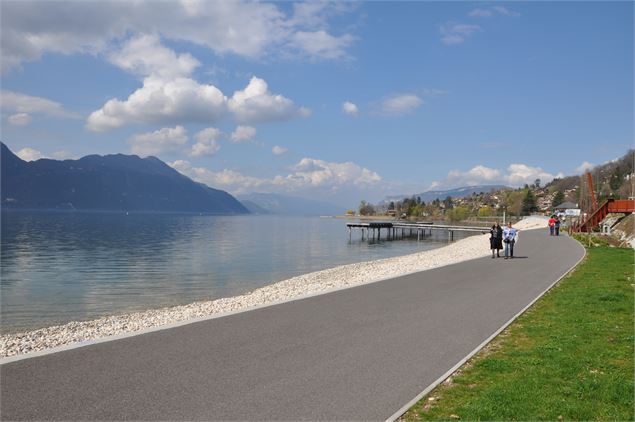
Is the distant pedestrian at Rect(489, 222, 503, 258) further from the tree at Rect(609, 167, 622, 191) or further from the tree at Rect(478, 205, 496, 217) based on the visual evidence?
the tree at Rect(478, 205, 496, 217)

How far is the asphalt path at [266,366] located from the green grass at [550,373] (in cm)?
43

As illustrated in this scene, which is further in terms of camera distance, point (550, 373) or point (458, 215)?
point (458, 215)

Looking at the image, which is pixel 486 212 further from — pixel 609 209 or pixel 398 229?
pixel 609 209

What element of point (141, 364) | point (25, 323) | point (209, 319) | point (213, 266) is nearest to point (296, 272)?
point (213, 266)

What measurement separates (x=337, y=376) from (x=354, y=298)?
5.77 meters

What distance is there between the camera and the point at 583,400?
5250mm

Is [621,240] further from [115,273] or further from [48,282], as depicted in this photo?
[48,282]

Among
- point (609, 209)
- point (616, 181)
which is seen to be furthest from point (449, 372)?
point (616, 181)

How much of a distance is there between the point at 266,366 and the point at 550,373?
3.87 m

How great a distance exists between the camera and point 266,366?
647 centimetres

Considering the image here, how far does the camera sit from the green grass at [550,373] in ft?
16.4

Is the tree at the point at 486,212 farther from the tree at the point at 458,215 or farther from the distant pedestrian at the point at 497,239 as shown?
the distant pedestrian at the point at 497,239

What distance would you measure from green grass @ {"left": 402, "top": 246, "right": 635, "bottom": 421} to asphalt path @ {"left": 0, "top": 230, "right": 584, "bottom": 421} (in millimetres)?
429

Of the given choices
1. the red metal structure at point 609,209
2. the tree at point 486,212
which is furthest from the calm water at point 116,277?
the tree at point 486,212
